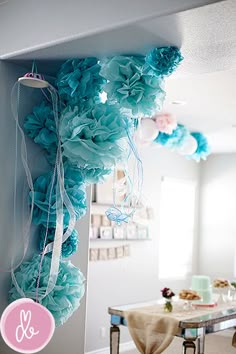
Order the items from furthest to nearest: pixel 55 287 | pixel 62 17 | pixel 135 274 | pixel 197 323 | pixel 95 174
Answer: pixel 135 274 < pixel 197 323 < pixel 95 174 < pixel 55 287 < pixel 62 17

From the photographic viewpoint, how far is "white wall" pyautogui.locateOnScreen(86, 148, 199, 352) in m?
5.27

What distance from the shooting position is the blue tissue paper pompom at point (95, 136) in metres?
2.22

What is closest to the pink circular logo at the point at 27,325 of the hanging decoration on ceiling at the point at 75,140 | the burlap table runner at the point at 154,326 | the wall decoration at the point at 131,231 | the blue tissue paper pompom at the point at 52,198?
the hanging decoration on ceiling at the point at 75,140

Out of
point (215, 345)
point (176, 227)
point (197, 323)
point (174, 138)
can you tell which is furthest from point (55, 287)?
point (176, 227)

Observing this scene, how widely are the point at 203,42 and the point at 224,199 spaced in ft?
16.7

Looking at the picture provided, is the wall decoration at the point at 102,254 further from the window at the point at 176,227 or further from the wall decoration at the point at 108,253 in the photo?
the window at the point at 176,227

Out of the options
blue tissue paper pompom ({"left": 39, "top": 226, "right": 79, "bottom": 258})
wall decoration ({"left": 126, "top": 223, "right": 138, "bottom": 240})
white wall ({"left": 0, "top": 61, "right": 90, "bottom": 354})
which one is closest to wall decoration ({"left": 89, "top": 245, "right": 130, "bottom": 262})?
wall decoration ({"left": 126, "top": 223, "right": 138, "bottom": 240})

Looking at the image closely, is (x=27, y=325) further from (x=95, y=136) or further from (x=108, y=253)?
(x=108, y=253)

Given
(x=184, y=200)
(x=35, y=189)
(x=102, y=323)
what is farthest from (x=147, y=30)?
(x=184, y=200)

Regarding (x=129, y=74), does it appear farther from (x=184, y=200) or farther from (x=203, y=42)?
(x=184, y=200)

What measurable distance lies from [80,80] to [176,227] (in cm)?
457

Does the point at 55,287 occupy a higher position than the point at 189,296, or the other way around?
the point at 55,287

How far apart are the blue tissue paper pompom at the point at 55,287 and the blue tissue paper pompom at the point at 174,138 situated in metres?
2.63

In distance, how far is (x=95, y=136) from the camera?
2.23 meters
